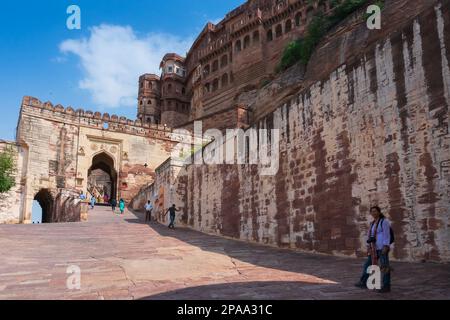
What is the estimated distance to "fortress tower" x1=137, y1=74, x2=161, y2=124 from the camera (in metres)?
54.0

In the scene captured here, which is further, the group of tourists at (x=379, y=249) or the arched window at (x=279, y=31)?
the arched window at (x=279, y=31)

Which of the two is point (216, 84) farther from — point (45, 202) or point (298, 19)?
point (45, 202)

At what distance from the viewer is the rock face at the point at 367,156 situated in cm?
651

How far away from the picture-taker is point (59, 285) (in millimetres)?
5859

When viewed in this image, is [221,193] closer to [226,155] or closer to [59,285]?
[226,155]

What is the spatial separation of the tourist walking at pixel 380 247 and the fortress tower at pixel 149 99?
49.6 m

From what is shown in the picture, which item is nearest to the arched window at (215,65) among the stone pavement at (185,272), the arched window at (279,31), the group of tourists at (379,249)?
the arched window at (279,31)

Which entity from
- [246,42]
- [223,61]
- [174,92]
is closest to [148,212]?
[246,42]

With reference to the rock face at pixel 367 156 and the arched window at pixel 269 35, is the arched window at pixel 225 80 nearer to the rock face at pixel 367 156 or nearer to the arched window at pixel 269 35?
the arched window at pixel 269 35

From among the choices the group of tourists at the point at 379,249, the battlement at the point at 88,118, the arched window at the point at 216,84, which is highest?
the arched window at the point at 216,84

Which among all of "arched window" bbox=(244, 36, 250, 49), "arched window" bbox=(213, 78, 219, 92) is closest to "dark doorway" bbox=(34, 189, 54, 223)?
"arched window" bbox=(213, 78, 219, 92)

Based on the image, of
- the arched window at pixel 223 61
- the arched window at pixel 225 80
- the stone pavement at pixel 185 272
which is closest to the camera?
the stone pavement at pixel 185 272

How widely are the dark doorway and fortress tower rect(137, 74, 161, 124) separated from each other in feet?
83.6

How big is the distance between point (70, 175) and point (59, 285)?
954 inches
